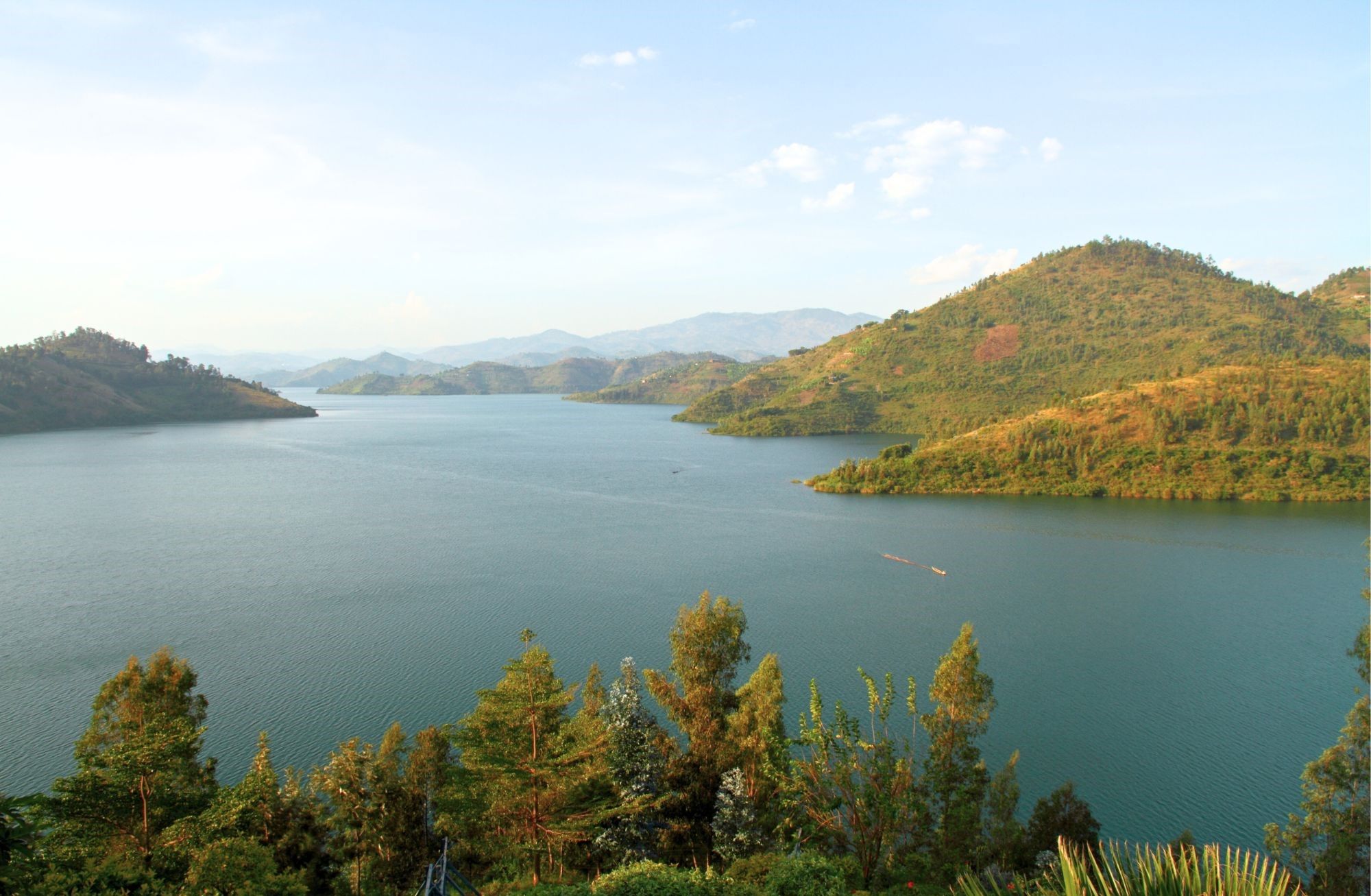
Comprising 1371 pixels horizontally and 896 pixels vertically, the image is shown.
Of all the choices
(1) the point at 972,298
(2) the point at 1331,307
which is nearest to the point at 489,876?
(1) the point at 972,298

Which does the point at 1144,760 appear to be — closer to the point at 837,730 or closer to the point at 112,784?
the point at 837,730

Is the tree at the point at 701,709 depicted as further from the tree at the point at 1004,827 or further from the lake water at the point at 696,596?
the lake water at the point at 696,596

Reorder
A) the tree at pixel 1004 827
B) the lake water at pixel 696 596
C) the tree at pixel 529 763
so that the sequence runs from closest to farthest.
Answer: the tree at pixel 529 763 → the tree at pixel 1004 827 → the lake water at pixel 696 596

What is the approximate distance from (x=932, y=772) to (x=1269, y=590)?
30.2 m

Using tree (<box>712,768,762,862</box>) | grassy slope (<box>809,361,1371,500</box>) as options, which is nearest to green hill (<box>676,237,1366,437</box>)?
grassy slope (<box>809,361,1371,500</box>)

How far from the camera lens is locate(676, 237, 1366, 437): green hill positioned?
108 meters

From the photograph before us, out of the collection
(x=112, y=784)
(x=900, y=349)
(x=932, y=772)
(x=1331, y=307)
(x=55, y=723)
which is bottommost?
(x=55, y=723)

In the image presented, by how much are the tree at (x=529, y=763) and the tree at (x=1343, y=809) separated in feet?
42.7

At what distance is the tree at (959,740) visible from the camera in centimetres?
1495

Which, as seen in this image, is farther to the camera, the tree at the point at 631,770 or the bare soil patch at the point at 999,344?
the bare soil patch at the point at 999,344

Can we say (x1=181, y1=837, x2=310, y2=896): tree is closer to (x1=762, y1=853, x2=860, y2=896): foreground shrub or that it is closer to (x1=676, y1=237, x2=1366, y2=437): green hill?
(x1=762, y1=853, x2=860, y2=896): foreground shrub

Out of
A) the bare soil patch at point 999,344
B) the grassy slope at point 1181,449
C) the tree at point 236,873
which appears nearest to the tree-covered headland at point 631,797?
the tree at point 236,873

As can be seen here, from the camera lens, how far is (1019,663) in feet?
89.9

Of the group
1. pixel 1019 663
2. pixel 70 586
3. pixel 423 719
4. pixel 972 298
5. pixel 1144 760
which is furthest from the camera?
pixel 972 298
